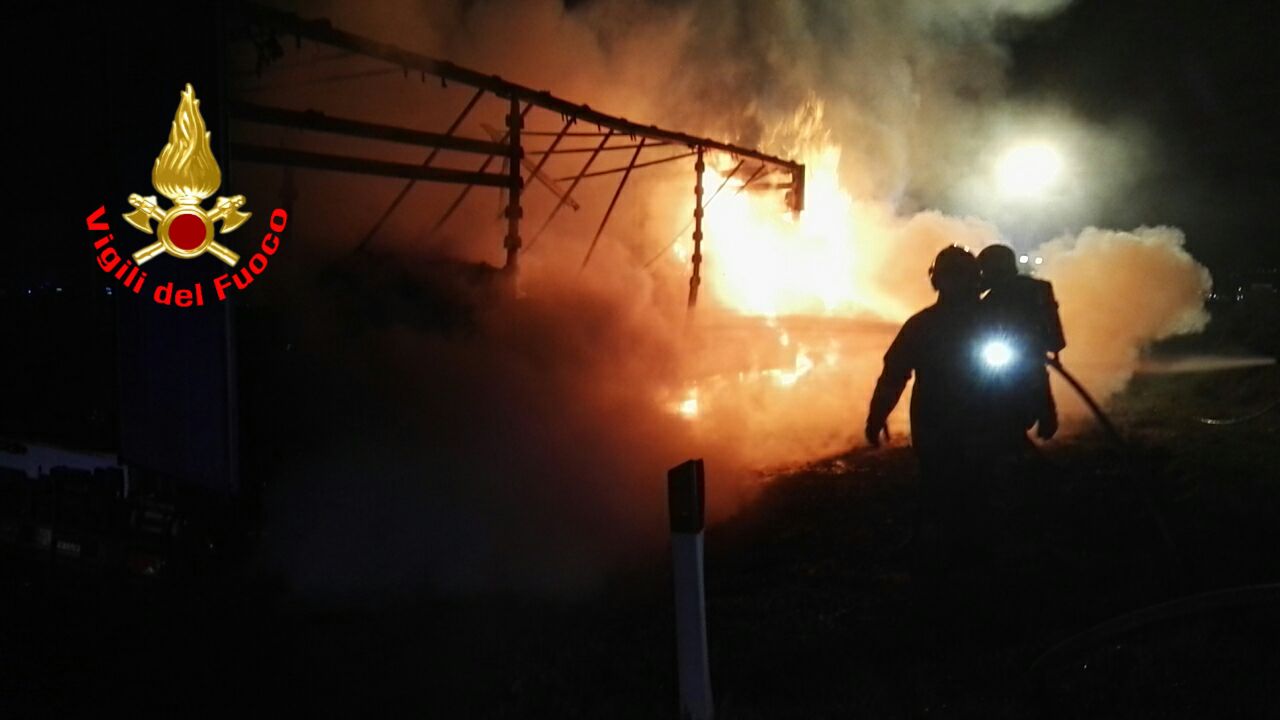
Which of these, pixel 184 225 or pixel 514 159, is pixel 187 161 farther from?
pixel 514 159

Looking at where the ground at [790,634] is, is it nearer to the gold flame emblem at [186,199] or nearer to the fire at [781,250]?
the gold flame emblem at [186,199]

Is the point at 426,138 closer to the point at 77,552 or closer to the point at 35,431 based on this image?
the point at 35,431

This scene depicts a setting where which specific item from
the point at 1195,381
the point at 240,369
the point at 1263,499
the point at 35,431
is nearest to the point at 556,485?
the point at 240,369

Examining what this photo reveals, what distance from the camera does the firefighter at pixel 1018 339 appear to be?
4.45 m

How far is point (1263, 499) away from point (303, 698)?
595cm

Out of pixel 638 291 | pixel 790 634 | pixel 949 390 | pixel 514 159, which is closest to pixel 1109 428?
pixel 949 390

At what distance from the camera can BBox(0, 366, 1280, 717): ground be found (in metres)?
3.38

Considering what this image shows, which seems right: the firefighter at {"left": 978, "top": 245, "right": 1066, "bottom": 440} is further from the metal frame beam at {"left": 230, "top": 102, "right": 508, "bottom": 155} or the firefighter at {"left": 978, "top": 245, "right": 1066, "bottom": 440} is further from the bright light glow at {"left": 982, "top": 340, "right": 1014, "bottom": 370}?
the metal frame beam at {"left": 230, "top": 102, "right": 508, "bottom": 155}

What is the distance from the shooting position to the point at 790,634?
424 cm

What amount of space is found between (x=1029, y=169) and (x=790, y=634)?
56.7ft

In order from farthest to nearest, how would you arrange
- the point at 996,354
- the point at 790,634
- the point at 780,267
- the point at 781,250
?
the point at 780,267
the point at 781,250
the point at 996,354
the point at 790,634

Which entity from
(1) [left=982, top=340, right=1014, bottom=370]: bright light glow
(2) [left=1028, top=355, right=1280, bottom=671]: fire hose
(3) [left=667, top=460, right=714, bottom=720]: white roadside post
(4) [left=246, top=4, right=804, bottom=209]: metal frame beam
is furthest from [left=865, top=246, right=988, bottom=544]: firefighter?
(4) [left=246, top=4, right=804, bottom=209]: metal frame beam

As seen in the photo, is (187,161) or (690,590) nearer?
(690,590)

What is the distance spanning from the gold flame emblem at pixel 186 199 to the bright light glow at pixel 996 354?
13.4 feet
